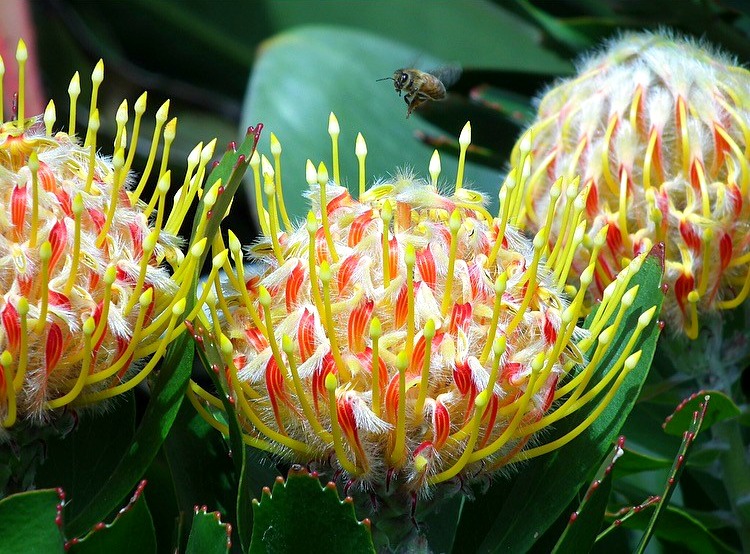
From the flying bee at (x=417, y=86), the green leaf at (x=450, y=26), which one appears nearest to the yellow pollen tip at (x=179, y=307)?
the flying bee at (x=417, y=86)

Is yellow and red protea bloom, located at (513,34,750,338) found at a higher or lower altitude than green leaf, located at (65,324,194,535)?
higher

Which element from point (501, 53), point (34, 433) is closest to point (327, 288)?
point (34, 433)

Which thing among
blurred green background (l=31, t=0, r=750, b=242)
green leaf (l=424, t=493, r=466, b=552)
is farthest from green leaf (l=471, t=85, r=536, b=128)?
green leaf (l=424, t=493, r=466, b=552)

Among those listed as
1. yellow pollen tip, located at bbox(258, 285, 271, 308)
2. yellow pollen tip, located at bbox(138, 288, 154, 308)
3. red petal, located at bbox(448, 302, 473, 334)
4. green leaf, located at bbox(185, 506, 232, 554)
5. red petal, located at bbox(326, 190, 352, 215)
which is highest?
red petal, located at bbox(326, 190, 352, 215)

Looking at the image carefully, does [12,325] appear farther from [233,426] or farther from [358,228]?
[358,228]

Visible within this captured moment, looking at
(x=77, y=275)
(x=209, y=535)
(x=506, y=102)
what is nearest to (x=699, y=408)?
(x=209, y=535)

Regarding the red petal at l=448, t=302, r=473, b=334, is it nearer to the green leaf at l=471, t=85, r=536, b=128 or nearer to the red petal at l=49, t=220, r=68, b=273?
the red petal at l=49, t=220, r=68, b=273

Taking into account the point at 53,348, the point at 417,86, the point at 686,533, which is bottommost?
the point at 686,533

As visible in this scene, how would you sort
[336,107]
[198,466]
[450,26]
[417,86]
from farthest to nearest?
1. [450,26]
2. [336,107]
3. [417,86]
4. [198,466]
